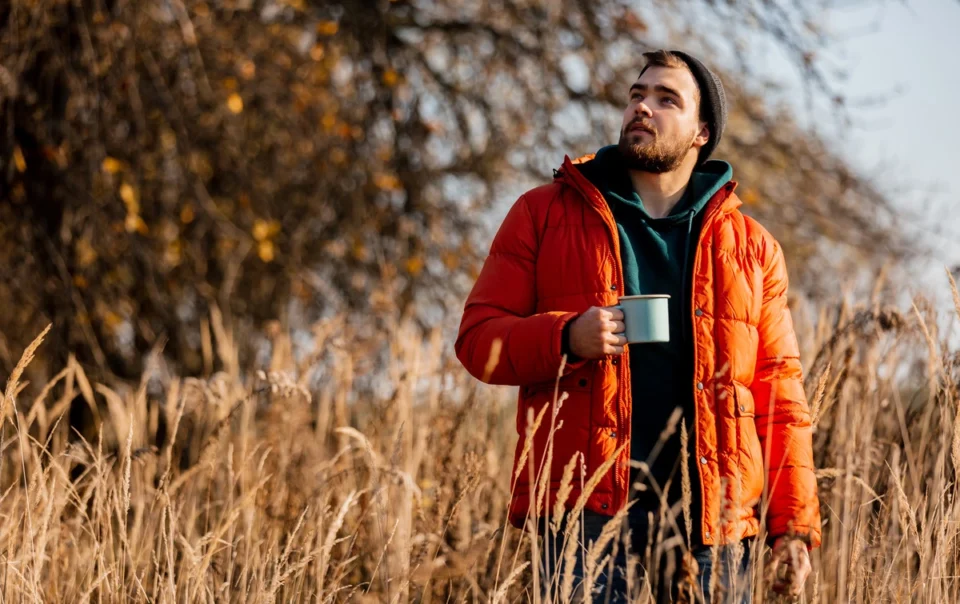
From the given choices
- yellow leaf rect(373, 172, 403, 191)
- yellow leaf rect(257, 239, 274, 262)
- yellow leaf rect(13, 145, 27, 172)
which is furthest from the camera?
yellow leaf rect(373, 172, 403, 191)

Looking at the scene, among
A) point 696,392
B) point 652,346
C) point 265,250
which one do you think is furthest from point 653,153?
point 265,250

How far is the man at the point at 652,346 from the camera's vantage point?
87.6 inches

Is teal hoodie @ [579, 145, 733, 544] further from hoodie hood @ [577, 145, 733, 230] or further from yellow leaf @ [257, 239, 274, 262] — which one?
yellow leaf @ [257, 239, 274, 262]

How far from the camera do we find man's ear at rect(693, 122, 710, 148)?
259cm

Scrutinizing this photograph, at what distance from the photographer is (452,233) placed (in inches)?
246

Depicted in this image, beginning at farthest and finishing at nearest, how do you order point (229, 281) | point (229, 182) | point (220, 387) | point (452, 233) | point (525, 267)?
point (452, 233), point (229, 182), point (229, 281), point (220, 387), point (525, 267)

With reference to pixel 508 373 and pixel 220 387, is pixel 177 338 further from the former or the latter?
pixel 508 373

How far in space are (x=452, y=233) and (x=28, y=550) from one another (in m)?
4.06

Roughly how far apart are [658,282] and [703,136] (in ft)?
1.47

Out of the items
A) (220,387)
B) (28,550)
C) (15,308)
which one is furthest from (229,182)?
(28,550)

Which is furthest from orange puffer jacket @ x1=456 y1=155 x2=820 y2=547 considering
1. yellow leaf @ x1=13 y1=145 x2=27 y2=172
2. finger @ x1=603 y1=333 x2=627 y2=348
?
yellow leaf @ x1=13 y1=145 x2=27 y2=172

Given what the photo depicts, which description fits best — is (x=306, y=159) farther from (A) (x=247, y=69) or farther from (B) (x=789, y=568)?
(B) (x=789, y=568)

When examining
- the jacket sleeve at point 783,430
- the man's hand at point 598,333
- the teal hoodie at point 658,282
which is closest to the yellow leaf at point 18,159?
the teal hoodie at point 658,282

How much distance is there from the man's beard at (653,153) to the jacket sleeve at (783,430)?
34 centimetres
